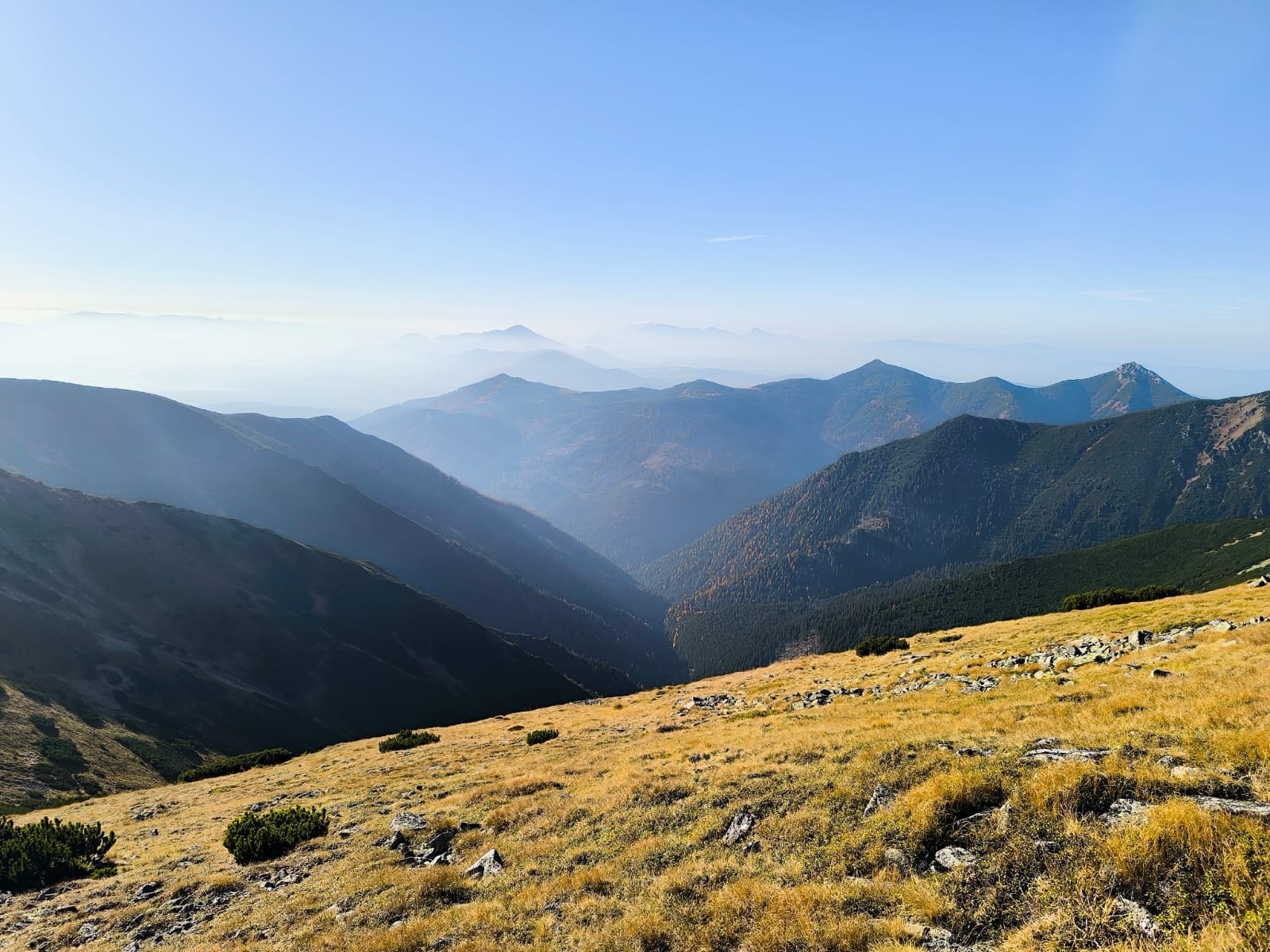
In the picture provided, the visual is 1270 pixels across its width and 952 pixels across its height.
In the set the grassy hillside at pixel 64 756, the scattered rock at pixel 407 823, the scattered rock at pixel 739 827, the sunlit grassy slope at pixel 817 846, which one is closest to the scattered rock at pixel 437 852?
the sunlit grassy slope at pixel 817 846

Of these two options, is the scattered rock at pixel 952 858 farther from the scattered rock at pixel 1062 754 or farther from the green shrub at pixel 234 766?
the green shrub at pixel 234 766

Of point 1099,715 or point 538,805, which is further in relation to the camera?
point 538,805

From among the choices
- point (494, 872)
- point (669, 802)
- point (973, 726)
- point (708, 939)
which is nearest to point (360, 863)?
point (494, 872)

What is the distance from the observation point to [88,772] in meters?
48.0

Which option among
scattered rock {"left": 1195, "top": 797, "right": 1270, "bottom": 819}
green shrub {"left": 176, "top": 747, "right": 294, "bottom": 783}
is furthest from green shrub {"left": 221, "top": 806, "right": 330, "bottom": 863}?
green shrub {"left": 176, "top": 747, "right": 294, "bottom": 783}

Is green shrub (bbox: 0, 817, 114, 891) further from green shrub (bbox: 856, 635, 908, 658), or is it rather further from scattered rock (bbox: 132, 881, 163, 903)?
green shrub (bbox: 856, 635, 908, 658)

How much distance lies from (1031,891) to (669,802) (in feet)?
33.2

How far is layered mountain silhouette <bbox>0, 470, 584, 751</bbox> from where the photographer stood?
77.9m

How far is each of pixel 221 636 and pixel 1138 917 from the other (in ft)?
450

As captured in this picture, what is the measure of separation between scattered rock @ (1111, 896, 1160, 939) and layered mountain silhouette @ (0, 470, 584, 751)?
9290cm

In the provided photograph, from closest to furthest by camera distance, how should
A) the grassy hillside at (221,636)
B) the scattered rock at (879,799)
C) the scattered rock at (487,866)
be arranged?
the scattered rock at (879,799) → the scattered rock at (487,866) → the grassy hillside at (221,636)

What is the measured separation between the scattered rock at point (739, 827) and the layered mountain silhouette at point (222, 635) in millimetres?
85069

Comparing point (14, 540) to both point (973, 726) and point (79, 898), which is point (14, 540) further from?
point (973, 726)

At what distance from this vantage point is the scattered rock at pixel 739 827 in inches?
534
